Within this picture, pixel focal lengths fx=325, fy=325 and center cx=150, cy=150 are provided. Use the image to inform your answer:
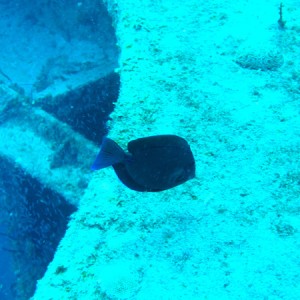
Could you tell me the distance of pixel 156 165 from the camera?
6.73 ft

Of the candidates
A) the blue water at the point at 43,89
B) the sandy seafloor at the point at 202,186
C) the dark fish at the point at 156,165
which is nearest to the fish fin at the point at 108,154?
the dark fish at the point at 156,165

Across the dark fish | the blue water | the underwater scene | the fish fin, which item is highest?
the fish fin

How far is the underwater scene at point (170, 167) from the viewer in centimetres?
210

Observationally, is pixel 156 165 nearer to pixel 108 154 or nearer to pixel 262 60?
pixel 108 154

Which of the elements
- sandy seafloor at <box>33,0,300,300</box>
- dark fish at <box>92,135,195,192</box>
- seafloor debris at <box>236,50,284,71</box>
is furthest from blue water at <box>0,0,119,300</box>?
dark fish at <box>92,135,195,192</box>

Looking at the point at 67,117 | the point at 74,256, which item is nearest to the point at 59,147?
the point at 67,117

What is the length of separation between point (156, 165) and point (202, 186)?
64 cm

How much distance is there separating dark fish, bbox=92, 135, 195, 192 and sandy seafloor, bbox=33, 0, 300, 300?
45cm

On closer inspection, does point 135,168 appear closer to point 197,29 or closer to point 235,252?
point 235,252

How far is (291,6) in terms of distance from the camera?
4031 mm

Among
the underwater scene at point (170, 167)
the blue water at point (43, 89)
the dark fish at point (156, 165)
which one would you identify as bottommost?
the blue water at point (43, 89)

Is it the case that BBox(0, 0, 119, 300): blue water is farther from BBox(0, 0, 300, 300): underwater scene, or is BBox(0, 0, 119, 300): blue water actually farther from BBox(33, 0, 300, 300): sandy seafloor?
BBox(33, 0, 300, 300): sandy seafloor

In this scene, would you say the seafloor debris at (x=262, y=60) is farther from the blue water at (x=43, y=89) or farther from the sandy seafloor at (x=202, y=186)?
the blue water at (x=43, y=89)

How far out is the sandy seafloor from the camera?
213 centimetres
